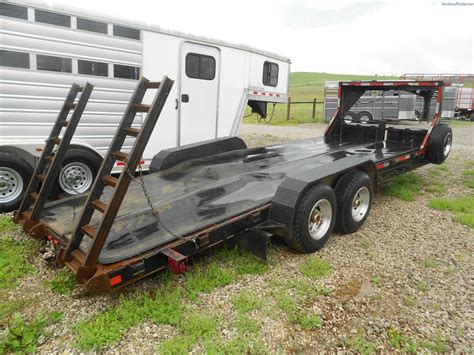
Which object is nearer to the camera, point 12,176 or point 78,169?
point 12,176

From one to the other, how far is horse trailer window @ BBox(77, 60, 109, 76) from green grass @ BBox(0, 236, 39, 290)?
2671mm

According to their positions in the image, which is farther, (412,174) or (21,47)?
(412,174)

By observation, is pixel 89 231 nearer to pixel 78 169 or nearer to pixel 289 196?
pixel 289 196

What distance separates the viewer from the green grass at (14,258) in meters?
3.47

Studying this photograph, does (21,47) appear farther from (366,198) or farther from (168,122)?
(366,198)

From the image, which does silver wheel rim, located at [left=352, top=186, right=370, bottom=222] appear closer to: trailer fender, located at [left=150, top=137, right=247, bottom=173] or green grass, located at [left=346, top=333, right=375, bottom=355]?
green grass, located at [left=346, top=333, right=375, bottom=355]

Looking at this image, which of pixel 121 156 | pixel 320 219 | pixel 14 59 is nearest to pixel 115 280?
pixel 121 156

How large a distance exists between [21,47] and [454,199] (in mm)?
7020

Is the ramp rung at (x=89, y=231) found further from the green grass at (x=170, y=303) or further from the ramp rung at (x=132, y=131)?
the ramp rung at (x=132, y=131)

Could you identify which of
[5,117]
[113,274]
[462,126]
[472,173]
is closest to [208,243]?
[113,274]

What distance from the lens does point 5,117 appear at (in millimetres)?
5078

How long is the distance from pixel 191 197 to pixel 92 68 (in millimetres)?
3005

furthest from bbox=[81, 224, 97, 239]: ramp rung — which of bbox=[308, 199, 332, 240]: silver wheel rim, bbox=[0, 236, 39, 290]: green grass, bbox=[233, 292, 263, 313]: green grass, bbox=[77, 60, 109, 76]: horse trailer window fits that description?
bbox=[77, 60, 109, 76]: horse trailer window

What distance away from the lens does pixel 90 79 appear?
566 cm
